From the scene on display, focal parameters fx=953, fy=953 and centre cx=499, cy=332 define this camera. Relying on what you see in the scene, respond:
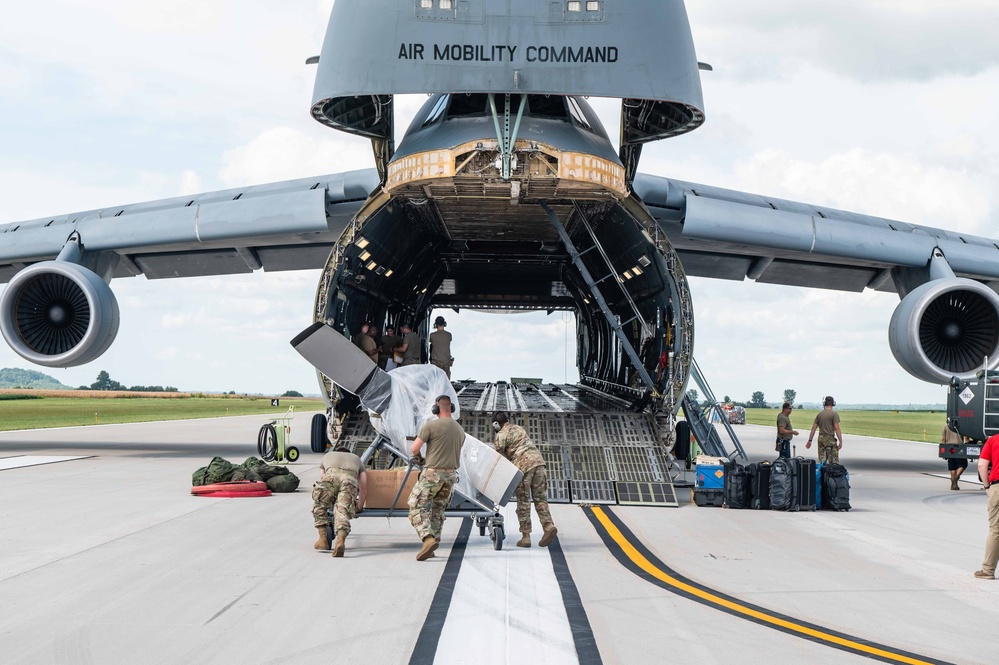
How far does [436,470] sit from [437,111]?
703cm

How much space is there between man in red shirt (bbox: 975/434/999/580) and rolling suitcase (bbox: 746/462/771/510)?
431 cm

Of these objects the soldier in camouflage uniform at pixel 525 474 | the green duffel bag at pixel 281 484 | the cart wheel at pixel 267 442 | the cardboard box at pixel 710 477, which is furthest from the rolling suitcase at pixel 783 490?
the cart wheel at pixel 267 442

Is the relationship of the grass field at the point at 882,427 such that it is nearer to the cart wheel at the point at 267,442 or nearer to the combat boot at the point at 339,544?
the cart wheel at the point at 267,442

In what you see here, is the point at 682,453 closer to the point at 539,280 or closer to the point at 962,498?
the point at 962,498

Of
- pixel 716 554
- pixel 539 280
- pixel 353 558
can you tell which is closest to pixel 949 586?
pixel 716 554

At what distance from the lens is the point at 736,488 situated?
1334 centimetres

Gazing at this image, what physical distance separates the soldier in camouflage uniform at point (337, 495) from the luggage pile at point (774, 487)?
6.00m

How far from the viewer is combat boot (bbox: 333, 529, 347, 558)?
8.76 meters

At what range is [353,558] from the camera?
28.8 feet

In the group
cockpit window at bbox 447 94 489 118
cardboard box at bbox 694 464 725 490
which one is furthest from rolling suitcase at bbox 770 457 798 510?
cockpit window at bbox 447 94 489 118

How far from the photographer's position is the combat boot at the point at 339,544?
8.76 m

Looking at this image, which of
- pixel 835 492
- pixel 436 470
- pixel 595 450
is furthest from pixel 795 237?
pixel 436 470

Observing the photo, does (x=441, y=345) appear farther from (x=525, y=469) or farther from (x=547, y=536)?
(x=547, y=536)

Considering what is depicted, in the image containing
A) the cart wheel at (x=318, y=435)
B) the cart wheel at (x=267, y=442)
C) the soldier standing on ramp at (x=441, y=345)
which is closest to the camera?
the cart wheel at (x=318, y=435)
